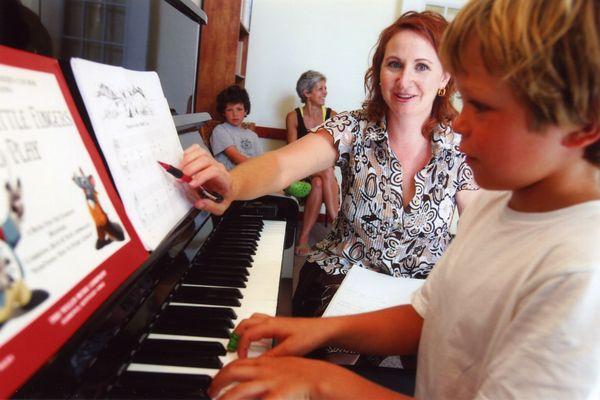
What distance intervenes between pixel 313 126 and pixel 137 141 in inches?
128

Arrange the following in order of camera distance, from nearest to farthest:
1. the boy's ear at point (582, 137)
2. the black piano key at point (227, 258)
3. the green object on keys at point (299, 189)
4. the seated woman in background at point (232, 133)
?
the boy's ear at point (582, 137), the black piano key at point (227, 258), the seated woman in background at point (232, 133), the green object on keys at point (299, 189)

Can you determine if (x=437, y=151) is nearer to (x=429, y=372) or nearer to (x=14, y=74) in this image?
(x=429, y=372)

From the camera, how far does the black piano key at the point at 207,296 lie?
0.85 metres

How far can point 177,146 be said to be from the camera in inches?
38.6

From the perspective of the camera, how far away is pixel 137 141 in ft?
2.62

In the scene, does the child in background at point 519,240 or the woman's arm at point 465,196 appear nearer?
the child in background at point 519,240

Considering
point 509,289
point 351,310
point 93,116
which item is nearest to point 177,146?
point 93,116

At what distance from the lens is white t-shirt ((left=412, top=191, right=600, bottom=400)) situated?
0.52 m

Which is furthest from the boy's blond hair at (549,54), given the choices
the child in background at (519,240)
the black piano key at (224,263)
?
the black piano key at (224,263)

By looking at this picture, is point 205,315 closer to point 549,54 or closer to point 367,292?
point 367,292

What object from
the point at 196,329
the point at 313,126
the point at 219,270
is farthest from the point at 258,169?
the point at 313,126

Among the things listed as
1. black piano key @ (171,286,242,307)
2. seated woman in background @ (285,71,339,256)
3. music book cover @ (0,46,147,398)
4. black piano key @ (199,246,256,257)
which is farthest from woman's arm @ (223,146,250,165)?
music book cover @ (0,46,147,398)

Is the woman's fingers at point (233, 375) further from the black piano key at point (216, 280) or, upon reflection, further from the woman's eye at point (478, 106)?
the woman's eye at point (478, 106)

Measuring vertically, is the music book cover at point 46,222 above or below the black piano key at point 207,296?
above
